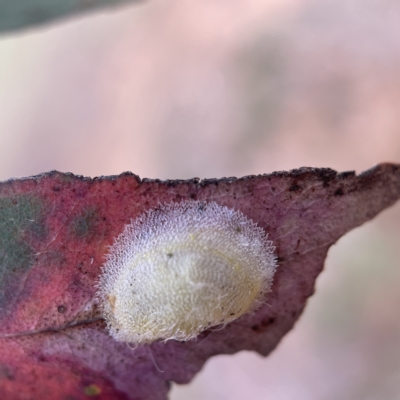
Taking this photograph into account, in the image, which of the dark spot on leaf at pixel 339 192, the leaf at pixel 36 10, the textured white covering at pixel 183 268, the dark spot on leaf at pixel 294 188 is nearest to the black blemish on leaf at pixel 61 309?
the textured white covering at pixel 183 268

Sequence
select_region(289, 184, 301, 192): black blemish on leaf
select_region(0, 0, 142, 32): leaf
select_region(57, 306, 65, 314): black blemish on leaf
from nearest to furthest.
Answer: select_region(289, 184, 301, 192): black blemish on leaf < select_region(57, 306, 65, 314): black blemish on leaf < select_region(0, 0, 142, 32): leaf

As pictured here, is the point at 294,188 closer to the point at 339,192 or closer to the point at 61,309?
the point at 339,192

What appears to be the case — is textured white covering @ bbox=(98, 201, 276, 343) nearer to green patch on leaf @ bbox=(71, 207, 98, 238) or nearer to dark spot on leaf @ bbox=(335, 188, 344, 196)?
green patch on leaf @ bbox=(71, 207, 98, 238)

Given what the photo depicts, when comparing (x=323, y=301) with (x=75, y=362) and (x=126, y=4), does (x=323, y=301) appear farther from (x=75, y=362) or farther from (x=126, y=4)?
(x=126, y=4)

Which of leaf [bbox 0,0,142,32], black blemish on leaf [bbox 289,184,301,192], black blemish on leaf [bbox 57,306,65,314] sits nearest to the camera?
black blemish on leaf [bbox 289,184,301,192]

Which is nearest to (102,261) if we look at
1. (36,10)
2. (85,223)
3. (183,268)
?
(85,223)

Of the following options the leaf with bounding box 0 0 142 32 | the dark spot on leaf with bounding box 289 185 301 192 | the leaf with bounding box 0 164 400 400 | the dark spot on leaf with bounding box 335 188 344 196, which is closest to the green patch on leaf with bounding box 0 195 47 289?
the leaf with bounding box 0 164 400 400
